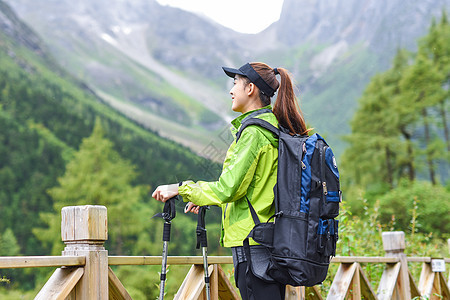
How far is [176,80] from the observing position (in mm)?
91500

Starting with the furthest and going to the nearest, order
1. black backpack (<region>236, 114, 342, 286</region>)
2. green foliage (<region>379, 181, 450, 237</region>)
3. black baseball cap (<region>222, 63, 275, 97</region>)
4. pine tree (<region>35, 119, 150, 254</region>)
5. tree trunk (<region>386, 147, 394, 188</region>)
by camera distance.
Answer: tree trunk (<region>386, 147, 394, 188</region>), pine tree (<region>35, 119, 150, 254</region>), green foliage (<region>379, 181, 450, 237</region>), black baseball cap (<region>222, 63, 275, 97</region>), black backpack (<region>236, 114, 342, 286</region>)

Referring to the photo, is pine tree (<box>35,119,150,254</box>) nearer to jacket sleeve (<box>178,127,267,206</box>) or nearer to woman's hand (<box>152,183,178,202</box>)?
woman's hand (<box>152,183,178,202</box>)

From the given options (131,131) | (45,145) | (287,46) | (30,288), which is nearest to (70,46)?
(287,46)

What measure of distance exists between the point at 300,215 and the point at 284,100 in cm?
56

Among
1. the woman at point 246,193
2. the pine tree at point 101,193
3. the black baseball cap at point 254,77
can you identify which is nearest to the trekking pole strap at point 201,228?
the woman at point 246,193

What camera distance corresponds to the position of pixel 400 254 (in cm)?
410

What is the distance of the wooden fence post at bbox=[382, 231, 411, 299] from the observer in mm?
4020

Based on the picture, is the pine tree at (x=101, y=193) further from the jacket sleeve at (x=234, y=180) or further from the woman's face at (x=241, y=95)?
the jacket sleeve at (x=234, y=180)

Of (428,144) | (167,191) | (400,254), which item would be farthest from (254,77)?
(428,144)

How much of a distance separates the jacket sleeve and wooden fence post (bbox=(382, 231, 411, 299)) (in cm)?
259

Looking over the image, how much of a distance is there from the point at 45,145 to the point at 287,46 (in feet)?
190

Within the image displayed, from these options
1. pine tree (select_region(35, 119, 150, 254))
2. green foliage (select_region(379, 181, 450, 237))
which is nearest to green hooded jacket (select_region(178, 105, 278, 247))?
green foliage (select_region(379, 181, 450, 237))

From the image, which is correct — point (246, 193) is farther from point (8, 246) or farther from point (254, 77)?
point (8, 246)

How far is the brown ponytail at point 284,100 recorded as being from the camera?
2174 millimetres
